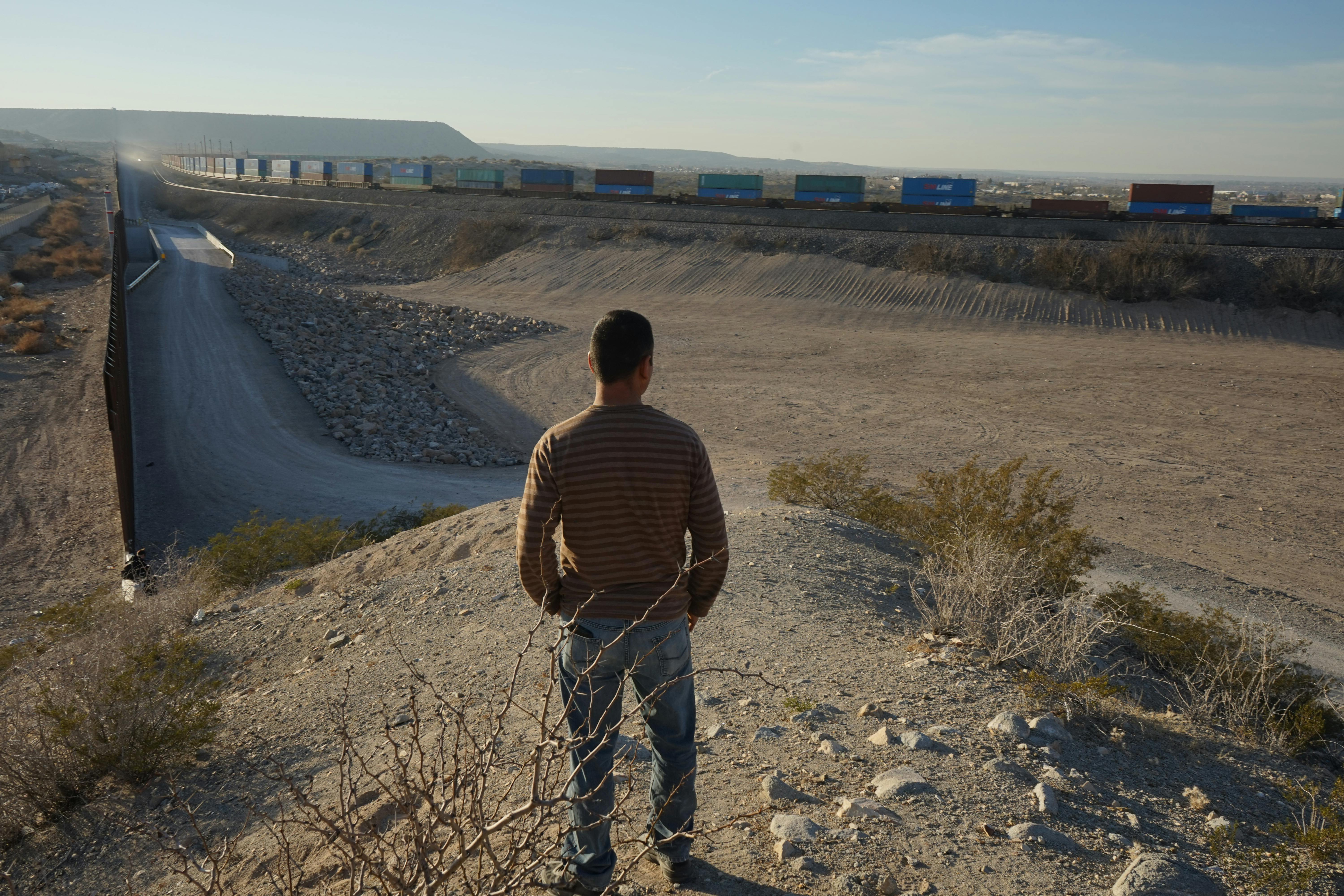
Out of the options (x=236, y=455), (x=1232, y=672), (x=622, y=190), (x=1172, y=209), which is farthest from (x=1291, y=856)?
(x=622, y=190)

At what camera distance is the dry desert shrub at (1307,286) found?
29.5 m

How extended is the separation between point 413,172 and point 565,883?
75.0 meters

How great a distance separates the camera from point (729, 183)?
5619 cm

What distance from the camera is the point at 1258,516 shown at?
14.3 meters

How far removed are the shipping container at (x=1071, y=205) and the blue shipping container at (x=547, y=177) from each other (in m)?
29.7

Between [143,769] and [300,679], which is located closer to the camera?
[143,769]

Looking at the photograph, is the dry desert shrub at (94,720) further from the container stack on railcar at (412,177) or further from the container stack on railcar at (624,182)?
the container stack on railcar at (412,177)

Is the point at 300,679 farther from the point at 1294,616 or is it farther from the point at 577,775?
the point at 1294,616

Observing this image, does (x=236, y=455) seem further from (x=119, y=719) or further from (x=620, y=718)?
(x=620, y=718)

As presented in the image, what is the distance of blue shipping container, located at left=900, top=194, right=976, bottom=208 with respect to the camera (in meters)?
47.4

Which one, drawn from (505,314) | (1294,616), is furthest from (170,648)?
(505,314)

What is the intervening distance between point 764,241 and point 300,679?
35193 millimetres

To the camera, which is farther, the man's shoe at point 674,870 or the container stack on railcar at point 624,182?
the container stack on railcar at point 624,182

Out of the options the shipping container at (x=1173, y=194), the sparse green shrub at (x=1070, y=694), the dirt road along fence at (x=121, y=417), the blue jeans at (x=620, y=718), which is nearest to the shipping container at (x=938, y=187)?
the shipping container at (x=1173, y=194)
